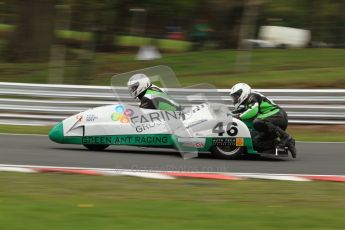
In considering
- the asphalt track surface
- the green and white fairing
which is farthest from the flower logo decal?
the asphalt track surface

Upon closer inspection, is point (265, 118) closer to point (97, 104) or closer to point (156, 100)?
point (156, 100)

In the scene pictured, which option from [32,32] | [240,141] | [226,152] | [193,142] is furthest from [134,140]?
[32,32]

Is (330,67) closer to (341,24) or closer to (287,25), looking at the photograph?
(341,24)

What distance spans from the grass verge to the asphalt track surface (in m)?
1.15

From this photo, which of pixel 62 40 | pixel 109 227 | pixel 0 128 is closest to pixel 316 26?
pixel 62 40

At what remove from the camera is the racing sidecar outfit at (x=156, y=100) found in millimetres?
10672

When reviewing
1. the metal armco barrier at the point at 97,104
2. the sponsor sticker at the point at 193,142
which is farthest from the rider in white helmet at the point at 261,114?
the metal armco barrier at the point at 97,104

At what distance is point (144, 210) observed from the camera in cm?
650

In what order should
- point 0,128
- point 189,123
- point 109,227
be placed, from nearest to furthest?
point 109,227 < point 189,123 < point 0,128

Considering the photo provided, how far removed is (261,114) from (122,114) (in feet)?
6.97

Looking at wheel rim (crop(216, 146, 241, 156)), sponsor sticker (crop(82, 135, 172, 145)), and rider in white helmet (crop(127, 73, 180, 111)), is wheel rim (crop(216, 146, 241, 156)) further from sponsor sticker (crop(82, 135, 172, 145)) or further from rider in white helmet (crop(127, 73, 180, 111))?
rider in white helmet (crop(127, 73, 180, 111))

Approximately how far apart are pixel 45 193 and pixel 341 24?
2149 cm

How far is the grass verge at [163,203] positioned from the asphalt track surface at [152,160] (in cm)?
115

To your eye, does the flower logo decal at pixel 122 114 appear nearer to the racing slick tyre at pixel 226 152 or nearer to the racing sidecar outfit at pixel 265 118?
the racing slick tyre at pixel 226 152
